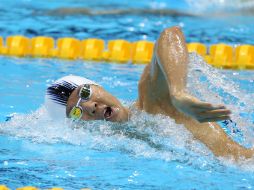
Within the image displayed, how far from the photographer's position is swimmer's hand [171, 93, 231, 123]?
2.62 m

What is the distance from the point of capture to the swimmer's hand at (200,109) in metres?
2.62

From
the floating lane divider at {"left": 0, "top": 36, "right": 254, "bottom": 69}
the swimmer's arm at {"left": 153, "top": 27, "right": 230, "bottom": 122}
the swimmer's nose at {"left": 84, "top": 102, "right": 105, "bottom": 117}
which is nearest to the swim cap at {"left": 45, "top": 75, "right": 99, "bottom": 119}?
the swimmer's nose at {"left": 84, "top": 102, "right": 105, "bottom": 117}

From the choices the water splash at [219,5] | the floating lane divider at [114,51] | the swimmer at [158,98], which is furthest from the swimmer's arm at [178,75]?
the water splash at [219,5]

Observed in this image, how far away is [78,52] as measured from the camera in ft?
21.8

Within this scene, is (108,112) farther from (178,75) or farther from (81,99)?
(178,75)

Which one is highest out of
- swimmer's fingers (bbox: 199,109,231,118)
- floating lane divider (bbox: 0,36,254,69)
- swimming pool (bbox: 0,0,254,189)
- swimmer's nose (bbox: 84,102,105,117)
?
swimmer's fingers (bbox: 199,109,231,118)

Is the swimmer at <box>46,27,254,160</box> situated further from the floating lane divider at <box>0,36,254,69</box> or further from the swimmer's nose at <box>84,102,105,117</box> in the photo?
the floating lane divider at <box>0,36,254,69</box>

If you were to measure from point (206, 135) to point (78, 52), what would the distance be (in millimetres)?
3347

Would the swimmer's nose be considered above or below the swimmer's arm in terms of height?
below

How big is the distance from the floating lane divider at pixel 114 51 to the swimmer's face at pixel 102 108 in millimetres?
2759

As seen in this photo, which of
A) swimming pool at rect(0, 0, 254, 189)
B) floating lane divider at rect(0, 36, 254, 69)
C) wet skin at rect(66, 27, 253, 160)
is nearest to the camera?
wet skin at rect(66, 27, 253, 160)

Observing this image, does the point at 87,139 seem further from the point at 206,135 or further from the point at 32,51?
the point at 32,51

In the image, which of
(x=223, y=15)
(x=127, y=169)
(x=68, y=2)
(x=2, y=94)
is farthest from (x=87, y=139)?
(x=68, y=2)

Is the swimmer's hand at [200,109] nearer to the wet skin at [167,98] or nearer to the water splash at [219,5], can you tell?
the wet skin at [167,98]
